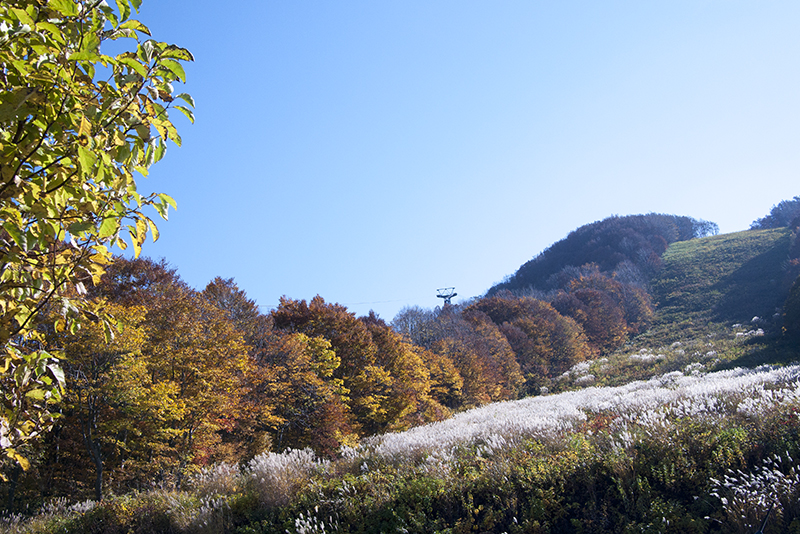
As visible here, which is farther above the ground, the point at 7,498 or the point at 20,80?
the point at 20,80

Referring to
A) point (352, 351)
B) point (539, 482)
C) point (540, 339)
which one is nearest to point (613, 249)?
point (540, 339)

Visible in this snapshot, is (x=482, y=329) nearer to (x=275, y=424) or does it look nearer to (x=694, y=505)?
(x=275, y=424)

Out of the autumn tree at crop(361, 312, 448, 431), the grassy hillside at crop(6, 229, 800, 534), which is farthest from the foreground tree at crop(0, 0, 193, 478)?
the autumn tree at crop(361, 312, 448, 431)

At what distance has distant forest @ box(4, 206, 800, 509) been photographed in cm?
1347

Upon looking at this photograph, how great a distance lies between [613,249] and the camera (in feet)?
352

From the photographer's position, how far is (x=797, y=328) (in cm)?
2850

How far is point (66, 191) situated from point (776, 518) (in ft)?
25.1

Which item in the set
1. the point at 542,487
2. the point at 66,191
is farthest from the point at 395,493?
the point at 66,191

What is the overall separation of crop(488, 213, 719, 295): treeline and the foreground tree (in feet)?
303

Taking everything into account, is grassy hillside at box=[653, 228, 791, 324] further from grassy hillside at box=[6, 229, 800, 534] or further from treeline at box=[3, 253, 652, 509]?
grassy hillside at box=[6, 229, 800, 534]

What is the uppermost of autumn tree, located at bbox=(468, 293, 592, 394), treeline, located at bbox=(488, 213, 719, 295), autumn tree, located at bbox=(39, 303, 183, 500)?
treeline, located at bbox=(488, 213, 719, 295)

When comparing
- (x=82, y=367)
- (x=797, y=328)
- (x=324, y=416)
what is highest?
(x=82, y=367)

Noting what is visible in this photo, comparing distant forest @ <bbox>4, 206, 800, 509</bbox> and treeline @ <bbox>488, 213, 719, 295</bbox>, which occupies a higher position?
treeline @ <bbox>488, 213, 719, 295</bbox>

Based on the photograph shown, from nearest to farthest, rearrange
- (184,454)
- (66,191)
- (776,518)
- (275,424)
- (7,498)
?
1. (66,191)
2. (776,518)
3. (7,498)
4. (184,454)
5. (275,424)
